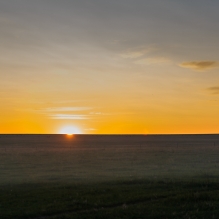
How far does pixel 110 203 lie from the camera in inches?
839

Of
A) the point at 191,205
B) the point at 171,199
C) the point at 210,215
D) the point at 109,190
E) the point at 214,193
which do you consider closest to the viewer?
the point at 210,215

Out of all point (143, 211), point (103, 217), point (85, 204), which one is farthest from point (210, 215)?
point (85, 204)

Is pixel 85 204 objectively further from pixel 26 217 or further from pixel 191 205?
pixel 191 205

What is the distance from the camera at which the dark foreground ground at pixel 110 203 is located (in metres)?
18.4

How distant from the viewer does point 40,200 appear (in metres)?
22.8

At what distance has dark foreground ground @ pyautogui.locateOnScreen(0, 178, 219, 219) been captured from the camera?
18438 mm

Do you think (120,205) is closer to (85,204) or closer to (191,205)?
(85,204)

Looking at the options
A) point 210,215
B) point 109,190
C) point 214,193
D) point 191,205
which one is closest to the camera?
point 210,215

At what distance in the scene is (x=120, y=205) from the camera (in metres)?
21.0

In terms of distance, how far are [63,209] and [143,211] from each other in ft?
15.3

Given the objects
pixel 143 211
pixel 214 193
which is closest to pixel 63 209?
pixel 143 211

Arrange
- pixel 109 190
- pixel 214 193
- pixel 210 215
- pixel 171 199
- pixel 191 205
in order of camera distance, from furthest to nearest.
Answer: pixel 109 190 < pixel 214 193 < pixel 171 199 < pixel 191 205 < pixel 210 215

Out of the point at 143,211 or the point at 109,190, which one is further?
the point at 109,190

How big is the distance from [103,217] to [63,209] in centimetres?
319
